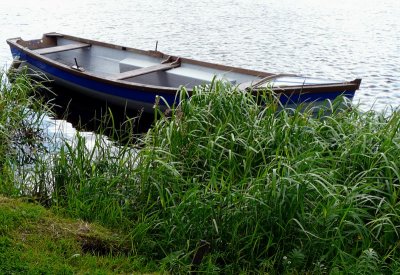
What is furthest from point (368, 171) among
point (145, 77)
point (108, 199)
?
point (145, 77)

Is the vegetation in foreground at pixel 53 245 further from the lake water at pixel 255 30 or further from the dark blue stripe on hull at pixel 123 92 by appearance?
the lake water at pixel 255 30

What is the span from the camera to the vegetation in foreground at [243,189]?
418 centimetres

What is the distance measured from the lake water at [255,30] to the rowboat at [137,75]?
1.47 m

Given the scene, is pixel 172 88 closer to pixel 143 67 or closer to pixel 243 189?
pixel 143 67

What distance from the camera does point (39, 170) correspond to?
5480 mm

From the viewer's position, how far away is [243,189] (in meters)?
4.60

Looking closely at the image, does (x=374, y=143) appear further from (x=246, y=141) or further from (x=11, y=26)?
(x=11, y=26)

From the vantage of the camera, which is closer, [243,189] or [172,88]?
[243,189]

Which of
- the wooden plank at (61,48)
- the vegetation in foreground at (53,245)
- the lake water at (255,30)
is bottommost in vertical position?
the lake water at (255,30)

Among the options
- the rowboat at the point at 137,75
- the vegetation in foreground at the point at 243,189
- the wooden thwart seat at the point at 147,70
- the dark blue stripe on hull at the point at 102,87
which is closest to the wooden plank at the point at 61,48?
the rowboat at the point at 137,75

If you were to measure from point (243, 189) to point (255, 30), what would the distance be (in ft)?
49.4

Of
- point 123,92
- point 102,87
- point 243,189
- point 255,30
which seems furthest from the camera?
point 255,30

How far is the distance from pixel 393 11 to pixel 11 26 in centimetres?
1399

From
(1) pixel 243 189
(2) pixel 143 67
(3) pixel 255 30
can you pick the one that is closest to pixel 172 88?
(2) pixel 143 67
